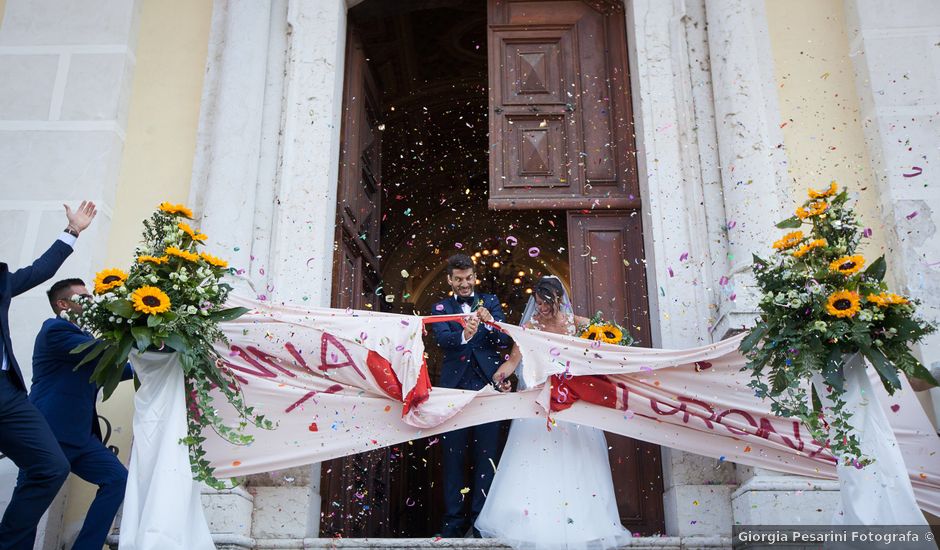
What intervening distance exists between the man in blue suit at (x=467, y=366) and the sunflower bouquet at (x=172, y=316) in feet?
4.75

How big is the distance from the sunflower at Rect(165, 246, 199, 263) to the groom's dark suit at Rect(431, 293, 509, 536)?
1764 millimetres

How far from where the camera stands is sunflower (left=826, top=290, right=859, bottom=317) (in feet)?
13.6

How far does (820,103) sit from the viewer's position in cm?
618

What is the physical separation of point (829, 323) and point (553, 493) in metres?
1.75

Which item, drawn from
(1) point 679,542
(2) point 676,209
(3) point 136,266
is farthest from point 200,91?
(1) point 679,542

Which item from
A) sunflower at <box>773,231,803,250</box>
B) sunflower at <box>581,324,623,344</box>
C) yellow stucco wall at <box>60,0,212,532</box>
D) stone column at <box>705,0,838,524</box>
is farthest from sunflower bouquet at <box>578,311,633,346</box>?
yellow stucco wall at <box>60,0,212,532</box>

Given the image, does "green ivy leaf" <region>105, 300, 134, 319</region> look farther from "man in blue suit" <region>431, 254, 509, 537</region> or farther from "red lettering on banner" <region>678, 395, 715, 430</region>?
"red lettering on banner" <region>678, 395, 715, 430</region>

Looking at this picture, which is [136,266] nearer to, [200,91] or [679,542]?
[200,91]

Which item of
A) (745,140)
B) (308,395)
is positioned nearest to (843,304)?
(745,140)

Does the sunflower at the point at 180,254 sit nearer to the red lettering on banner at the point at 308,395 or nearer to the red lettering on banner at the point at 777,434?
the red lettering on banner at the point at 308,395

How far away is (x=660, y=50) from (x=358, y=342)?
10.1 ft

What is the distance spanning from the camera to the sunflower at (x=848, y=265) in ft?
13.8

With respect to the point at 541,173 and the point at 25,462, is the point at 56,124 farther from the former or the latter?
the point at 541,173

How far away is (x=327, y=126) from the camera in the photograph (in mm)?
6215
